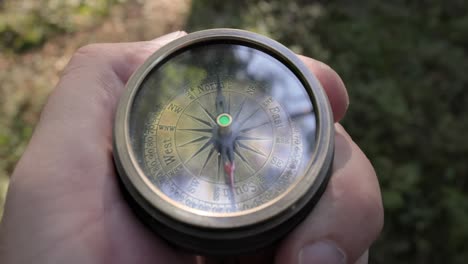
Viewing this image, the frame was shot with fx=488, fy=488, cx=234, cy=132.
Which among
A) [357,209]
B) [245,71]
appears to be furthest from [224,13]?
[357,209]

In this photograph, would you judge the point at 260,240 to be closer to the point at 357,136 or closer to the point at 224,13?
the point at 357,136

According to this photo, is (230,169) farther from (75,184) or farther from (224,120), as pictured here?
(75,184)

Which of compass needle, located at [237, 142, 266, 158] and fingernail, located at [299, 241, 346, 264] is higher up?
compass needle, located at [237, 142, 266, 158]

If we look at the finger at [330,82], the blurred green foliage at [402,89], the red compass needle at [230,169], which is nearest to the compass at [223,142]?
the red compass needle at [230,169]

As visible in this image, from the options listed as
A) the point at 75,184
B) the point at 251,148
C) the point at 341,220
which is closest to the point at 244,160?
the point at 251,148

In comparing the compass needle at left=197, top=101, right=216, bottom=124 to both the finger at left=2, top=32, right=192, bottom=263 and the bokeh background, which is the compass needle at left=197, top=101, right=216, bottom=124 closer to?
the finger at left=2, top=32, right=192, bottom=263

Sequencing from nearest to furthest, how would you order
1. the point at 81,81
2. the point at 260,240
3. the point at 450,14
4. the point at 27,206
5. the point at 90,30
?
the point at 260,240, the point at 27,206, the point at 81,81, the point at 90,30, the point at 450,14

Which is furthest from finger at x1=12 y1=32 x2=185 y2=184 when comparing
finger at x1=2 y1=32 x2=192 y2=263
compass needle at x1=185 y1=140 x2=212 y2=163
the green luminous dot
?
the green luminous dot

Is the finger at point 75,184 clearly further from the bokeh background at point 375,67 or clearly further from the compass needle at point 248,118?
the bokeh background at point 375,67
